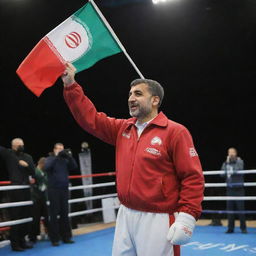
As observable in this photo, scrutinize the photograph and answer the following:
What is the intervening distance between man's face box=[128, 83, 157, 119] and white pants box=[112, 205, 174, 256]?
Answer: 1.96 ft

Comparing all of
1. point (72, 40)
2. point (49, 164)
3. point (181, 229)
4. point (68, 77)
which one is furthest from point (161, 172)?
point (49, 164)

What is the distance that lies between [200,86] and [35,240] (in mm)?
7354

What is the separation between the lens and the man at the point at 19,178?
5887 mm

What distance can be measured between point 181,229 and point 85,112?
3.20 feet

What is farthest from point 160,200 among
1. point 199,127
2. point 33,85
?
point 199,127

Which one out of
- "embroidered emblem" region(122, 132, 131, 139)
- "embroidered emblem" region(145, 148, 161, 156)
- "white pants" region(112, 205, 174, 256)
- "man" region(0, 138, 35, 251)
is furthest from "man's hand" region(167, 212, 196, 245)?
"man" region(0, 138, 35, 251)

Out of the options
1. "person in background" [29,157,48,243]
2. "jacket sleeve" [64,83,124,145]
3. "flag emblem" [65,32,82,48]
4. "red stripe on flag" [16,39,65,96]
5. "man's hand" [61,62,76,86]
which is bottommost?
"person in background" [29,157,48,243]

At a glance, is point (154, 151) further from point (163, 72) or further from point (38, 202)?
point (163, 72)

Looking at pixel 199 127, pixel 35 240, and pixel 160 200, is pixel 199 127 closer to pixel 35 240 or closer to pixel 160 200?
pixel 35 240

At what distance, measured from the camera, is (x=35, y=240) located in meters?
6.19

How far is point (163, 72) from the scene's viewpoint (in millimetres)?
11828

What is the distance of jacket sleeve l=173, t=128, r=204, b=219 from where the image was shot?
7.48 ft

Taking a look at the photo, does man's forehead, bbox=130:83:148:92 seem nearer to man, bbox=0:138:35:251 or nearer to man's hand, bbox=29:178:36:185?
man, bbox=0:138:35:251

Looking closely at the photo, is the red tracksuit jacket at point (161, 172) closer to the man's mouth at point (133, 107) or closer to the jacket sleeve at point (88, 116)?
the man's mouth at point (133, 107)
